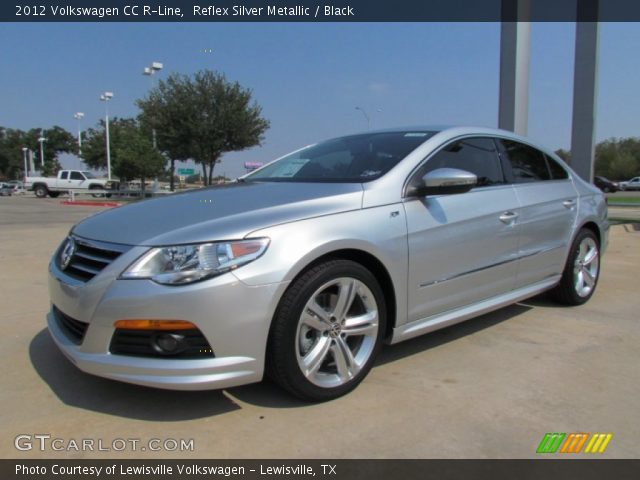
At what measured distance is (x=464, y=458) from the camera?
215cm

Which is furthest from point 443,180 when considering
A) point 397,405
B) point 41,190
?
point 41,190

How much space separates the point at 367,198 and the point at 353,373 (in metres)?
0.98

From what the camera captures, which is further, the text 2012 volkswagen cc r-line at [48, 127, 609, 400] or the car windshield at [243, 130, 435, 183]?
the car windshield at [243, 130, 435, 183]

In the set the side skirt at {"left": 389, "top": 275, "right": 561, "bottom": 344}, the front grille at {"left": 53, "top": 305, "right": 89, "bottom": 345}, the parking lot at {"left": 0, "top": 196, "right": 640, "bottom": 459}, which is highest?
the front grille at {"left": 53, "top": 305, "right": 89, "bottom": 345}

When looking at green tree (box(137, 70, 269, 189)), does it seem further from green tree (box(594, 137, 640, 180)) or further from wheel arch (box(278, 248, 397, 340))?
green tree (box(594, 137, 640, 180))

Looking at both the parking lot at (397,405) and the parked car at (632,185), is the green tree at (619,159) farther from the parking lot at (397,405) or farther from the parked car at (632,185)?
the parking lot at (397,405)

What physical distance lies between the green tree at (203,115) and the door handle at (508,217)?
23424 mm

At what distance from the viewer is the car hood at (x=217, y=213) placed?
2381 mm

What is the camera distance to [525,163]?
13.3 feet

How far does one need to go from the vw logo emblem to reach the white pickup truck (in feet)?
111

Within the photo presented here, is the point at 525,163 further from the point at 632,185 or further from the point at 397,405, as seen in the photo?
the point at 632,185

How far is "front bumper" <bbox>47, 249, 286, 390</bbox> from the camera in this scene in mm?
2238

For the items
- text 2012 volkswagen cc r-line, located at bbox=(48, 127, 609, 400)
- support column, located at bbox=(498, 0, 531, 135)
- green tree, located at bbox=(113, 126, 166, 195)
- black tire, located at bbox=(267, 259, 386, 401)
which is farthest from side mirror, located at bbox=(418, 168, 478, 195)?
green tree, located at bbox=(113, 126, 166, 195)

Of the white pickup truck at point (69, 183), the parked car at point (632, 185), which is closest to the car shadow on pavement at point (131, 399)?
the white pickup truck at point (69, 183)
